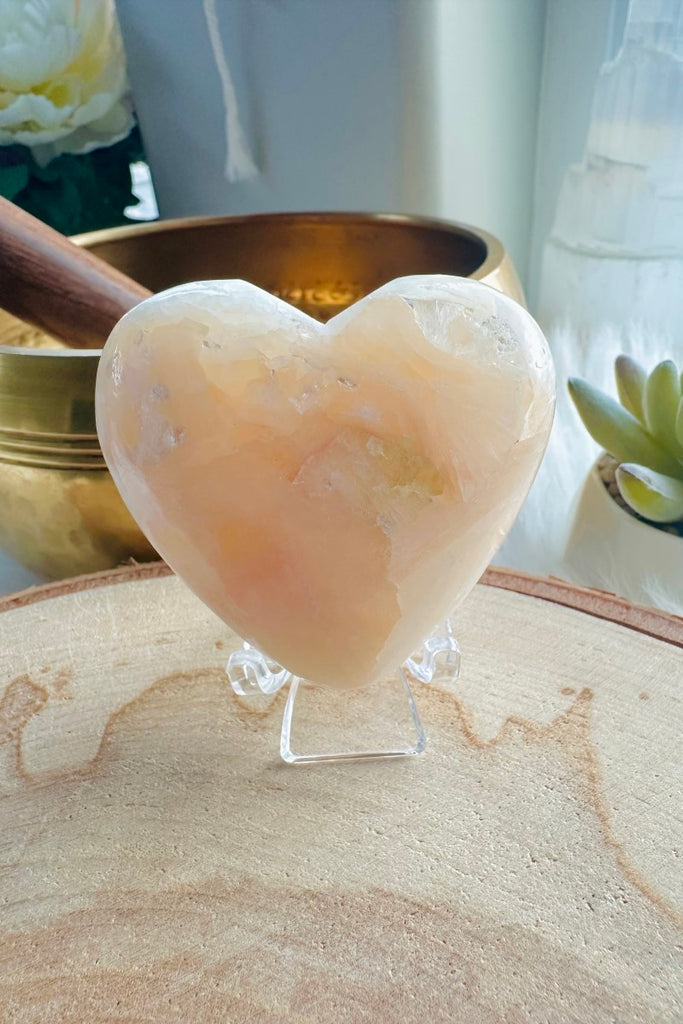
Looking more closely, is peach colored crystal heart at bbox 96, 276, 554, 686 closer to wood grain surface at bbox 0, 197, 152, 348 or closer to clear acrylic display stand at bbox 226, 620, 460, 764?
clear acrylic display stand at bbox 226, 620, 460, 764

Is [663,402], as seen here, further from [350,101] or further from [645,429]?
[350,101]

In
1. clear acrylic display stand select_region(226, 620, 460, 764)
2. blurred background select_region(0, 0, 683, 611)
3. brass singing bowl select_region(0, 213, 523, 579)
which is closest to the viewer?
clear acrylic display stand select_region(226, 620, 460, 764)

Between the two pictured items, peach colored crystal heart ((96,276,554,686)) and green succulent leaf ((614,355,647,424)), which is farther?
green succulent leaf ((614,355,647,424))

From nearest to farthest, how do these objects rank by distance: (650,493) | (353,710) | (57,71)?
(353,710), (650,493), (57,71)

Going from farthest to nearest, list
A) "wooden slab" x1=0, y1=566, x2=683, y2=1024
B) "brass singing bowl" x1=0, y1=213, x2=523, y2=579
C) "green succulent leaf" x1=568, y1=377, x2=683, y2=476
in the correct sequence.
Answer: "green succulent leaf" x1=568, y1=377, x2=683, y2=476
"brass singing bowl" x1=0, y1=213, x2=523, y2=579
"wooden slab" x1=0, y1=566, x2=683, y2=1024

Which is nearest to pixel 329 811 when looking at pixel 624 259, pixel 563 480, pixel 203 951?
pixel 203 951

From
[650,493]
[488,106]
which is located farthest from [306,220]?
[650,493]

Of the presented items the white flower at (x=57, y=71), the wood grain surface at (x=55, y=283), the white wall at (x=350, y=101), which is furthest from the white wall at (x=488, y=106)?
the wood grain surface at (x=55, y=283)

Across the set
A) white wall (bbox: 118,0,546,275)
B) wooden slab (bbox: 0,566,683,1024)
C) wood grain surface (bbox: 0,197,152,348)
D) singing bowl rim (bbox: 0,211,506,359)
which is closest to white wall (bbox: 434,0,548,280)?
white wall (bbox: 118,0,546,275)
